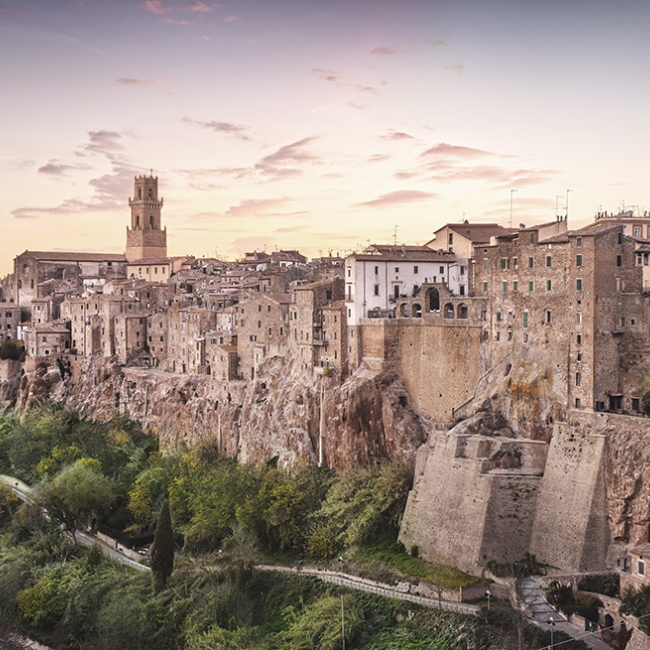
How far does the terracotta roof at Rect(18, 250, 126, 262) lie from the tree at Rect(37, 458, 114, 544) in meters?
39.7

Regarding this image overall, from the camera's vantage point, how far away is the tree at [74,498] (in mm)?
53281

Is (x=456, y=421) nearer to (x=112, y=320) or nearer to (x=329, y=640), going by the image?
(x=329, y=640)

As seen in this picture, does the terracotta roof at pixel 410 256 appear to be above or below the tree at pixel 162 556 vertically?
above

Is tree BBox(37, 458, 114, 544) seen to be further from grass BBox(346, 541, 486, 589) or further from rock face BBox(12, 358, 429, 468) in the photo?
grass BBox(346, 541, 486, 589)

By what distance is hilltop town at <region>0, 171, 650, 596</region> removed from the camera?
36.2m

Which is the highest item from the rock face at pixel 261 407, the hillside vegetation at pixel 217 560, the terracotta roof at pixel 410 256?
the terracotta roof at pixel 410 256

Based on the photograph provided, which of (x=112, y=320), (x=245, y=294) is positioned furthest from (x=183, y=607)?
(x=112, y=320)

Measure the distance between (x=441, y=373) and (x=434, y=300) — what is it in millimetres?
5037

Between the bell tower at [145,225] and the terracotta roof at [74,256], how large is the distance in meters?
3.60

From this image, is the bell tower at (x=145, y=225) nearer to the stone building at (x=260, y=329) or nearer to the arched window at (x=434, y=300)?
the stone building at (x=260, y=329)

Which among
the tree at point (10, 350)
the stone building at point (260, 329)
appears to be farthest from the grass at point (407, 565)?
the tree at point (10, 350)

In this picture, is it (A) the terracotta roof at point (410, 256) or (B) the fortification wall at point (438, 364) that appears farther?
(A) the terracotta roof at point (410, 256)

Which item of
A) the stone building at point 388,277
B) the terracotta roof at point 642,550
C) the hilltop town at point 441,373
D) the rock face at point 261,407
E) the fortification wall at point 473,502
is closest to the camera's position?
the terracotta roof at point 642,550

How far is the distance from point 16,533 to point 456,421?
1094 inches
